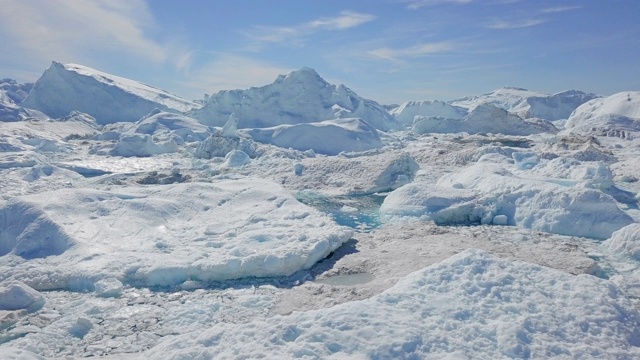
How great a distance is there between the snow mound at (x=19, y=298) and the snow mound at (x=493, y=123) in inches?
1204

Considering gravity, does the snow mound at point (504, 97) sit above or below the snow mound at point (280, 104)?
above

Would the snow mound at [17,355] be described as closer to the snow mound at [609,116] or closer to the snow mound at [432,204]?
the snow mound at [432,204]

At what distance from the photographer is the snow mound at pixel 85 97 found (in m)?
36.1

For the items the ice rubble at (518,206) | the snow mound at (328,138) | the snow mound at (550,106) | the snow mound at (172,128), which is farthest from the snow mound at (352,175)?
the snow mound at (550,106)

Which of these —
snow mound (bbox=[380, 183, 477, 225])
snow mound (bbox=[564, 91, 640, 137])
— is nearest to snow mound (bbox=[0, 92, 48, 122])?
snow mound (bbox=[380, 183, 477, 225])

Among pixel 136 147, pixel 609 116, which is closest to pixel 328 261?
pixel 136 147

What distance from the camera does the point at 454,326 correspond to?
4.41m

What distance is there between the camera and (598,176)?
12289 mm

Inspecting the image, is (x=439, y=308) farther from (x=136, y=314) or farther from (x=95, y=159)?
(x=95, y=159)

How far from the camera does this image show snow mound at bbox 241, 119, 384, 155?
77.0 ft

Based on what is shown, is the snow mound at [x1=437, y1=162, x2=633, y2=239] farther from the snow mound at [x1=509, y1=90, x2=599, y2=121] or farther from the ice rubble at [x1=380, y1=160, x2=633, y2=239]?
the snow mound at [x1=509, y1=90, x2=599, y2=121]

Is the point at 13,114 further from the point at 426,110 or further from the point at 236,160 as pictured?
the point at 426,110

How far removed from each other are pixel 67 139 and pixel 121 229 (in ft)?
76.1

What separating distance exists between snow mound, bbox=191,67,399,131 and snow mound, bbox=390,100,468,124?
1221 centimetres
